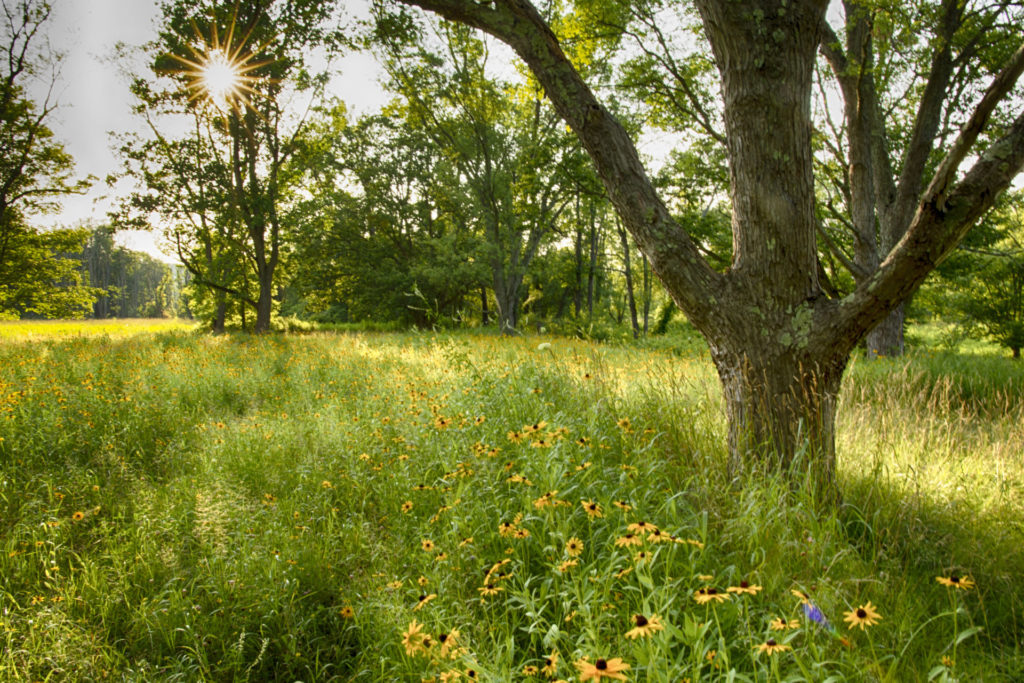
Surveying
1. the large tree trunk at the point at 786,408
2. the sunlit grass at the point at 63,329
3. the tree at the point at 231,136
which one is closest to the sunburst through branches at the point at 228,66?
the tree at the point at 231,136

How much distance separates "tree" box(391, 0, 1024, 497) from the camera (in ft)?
8.51

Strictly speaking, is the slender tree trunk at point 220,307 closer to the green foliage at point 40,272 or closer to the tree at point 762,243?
the green foliage at point 40,272

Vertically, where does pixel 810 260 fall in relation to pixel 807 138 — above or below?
below

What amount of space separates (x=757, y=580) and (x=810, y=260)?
70.5 inches

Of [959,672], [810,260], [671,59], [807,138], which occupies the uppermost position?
[671,59]

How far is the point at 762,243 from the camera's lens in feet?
8.82

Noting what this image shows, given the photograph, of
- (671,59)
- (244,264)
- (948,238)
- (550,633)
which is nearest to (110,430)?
(550,633)

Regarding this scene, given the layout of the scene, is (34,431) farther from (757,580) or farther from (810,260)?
(810,260)

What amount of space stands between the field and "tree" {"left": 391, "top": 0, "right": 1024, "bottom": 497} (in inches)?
18.5

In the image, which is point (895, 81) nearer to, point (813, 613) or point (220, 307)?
point (813, 613)

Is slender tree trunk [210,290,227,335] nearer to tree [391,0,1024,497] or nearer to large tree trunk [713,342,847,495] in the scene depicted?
tree [391,0,1024,497]

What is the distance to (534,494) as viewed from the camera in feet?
8.79

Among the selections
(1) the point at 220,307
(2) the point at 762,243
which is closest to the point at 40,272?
(1) the point at 220,307

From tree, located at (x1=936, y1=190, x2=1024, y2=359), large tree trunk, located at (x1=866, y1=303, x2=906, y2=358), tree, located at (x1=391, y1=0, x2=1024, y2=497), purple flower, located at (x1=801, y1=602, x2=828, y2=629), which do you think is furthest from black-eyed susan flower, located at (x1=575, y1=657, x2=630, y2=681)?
tree, located at (x1=936, y1=190, x2=1024, y2=359)
